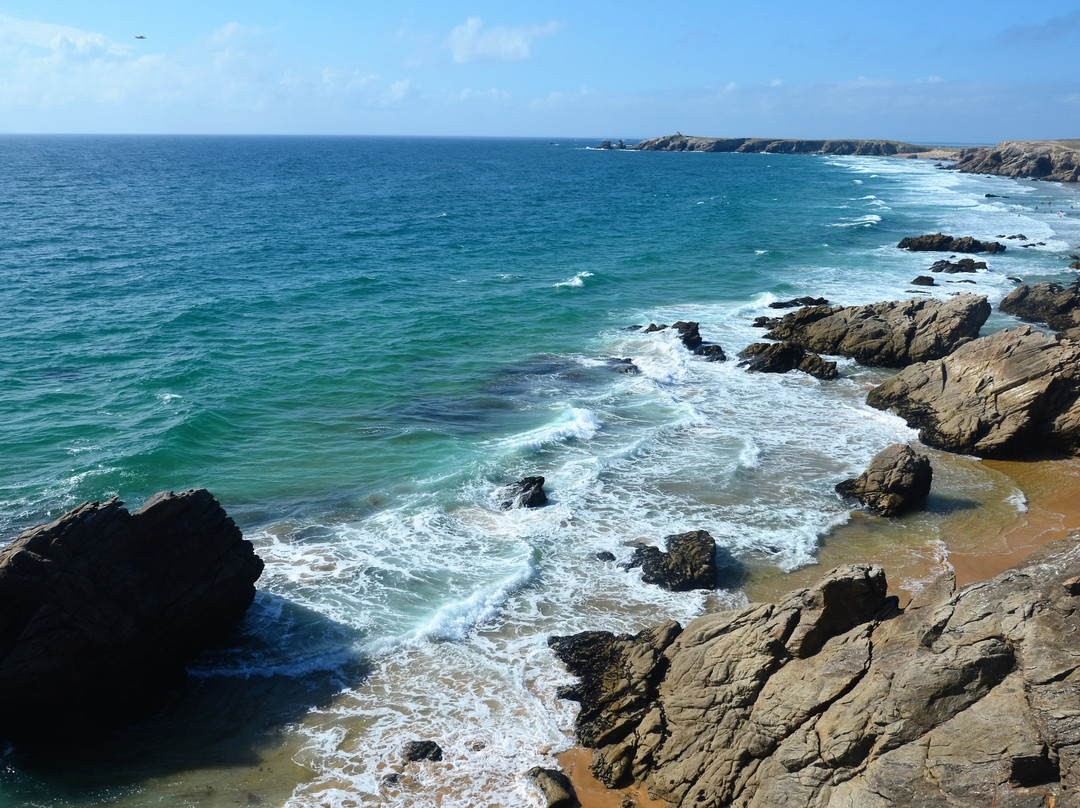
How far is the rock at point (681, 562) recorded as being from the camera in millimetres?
19109

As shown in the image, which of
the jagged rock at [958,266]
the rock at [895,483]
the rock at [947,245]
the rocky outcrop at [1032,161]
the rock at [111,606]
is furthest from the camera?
the rocky outcrop at [1032,161]

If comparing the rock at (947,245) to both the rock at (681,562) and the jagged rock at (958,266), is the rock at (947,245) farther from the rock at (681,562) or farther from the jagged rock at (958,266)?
the rock at (681,562)

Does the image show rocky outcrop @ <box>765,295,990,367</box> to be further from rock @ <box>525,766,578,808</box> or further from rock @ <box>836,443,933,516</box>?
rock @ <box>525,766,578,808</box>

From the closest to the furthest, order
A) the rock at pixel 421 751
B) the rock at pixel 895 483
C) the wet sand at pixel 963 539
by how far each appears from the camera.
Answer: the rock at pixel 421 751
the wet sand at pixel 963 539
the rock at pixel 895 483

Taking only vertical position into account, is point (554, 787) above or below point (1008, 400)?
below

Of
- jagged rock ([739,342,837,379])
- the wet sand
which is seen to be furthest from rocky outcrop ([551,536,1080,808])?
jagged rock ([739,342,837,379])

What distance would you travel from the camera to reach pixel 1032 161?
13488cm

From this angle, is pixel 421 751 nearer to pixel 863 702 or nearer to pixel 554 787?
pixel 554 787

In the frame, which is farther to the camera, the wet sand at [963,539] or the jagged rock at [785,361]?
the jagged rock at [785,361]

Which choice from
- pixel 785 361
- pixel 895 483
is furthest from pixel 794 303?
pixel 895 483

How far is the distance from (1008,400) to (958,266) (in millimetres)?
31995

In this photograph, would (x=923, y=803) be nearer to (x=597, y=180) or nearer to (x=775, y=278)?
(x=775, y=278)

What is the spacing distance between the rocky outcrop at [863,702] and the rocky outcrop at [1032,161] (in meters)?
145

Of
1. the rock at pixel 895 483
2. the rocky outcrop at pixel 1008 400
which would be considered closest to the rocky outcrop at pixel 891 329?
the rocky outcrop at pixel 1008 400
